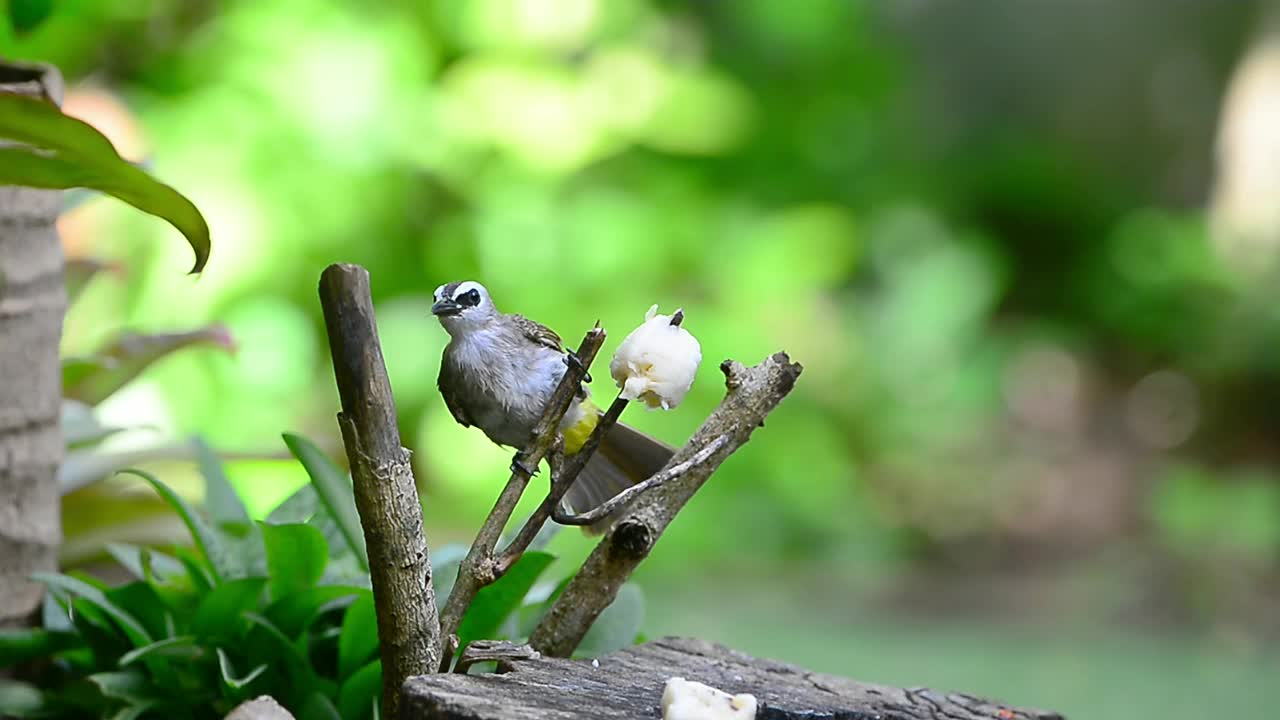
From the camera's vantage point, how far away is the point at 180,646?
0.59 meters

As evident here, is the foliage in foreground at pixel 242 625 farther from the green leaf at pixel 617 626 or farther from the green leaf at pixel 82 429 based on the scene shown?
the green leaf at pixel 82 429

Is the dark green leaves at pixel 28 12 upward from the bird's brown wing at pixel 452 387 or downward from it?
upward

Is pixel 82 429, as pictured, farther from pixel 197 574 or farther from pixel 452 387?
pixel 452 387

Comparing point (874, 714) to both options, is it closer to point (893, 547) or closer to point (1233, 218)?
point (893, 547)

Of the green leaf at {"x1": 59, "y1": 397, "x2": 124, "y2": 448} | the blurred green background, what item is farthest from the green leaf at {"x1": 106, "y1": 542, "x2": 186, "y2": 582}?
the blurred green background

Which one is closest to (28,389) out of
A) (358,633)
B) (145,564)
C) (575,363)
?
(145,564)

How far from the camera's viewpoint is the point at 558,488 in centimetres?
49

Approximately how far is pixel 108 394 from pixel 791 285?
1.52 meters

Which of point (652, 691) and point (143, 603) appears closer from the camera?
point (652, 691)

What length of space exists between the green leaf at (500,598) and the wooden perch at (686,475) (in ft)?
0.09

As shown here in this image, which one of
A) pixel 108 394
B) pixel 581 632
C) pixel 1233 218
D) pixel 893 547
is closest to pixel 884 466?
pixel 893 547

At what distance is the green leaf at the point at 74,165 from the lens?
511 millimetres

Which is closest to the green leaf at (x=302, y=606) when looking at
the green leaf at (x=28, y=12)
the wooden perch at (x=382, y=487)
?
the wooden perch at (x=382, y=487)

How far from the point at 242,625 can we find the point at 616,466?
0.19 meters
